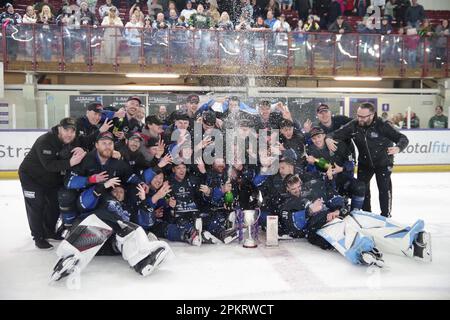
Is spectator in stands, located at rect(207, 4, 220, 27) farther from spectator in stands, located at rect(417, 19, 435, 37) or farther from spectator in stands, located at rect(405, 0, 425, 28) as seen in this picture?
spectator in stands, located at rect(405, 0, 425, 28)

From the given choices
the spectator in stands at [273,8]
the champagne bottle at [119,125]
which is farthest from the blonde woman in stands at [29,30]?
the champagne bottle at [119,125]

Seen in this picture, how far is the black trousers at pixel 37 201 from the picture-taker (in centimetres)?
462

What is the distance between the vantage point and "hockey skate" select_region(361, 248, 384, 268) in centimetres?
389

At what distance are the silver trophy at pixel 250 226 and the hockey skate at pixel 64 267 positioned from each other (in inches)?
65.7

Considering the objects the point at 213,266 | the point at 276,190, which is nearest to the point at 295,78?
the point at 276,190

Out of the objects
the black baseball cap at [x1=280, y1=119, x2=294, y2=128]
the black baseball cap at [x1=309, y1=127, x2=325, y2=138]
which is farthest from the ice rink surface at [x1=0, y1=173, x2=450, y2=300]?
the black baseball cap at [x1=280, y1=119, x2=294, y2=128]

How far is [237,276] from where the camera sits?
12.5 feet

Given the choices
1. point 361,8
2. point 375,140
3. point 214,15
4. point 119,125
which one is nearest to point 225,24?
point 214,15

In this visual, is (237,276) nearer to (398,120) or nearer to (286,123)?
(286,123)

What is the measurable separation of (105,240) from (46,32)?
29.1ft

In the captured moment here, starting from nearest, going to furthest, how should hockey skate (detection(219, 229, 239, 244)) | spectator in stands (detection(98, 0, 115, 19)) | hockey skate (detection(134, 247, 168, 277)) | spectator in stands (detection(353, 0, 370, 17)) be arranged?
hockey skate (detection(134, 247, 168, 277)) < hockey skate (detection(219, 229, 239, 244)) < spectator in stands (detection(98, 0, 115, 19)) < spectator in stands (detection(353, 0, 370, 17))

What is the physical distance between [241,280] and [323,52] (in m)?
9.74

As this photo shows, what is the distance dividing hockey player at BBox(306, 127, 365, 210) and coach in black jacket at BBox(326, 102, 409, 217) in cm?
18

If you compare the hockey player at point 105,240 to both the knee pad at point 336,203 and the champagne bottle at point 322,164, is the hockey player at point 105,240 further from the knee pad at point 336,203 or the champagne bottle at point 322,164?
the champagne bottle at point 322,164
